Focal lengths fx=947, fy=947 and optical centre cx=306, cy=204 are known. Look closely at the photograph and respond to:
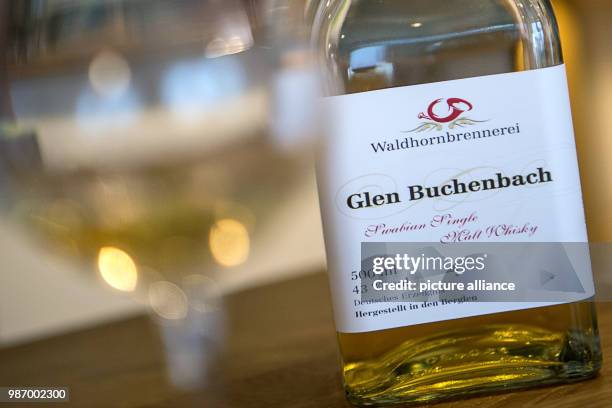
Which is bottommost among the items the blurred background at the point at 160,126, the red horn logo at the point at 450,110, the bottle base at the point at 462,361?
the bottle base at the point at 462,361

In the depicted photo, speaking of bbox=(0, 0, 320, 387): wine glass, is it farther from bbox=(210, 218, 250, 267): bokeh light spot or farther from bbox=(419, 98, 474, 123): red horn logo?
bbox=(419, 98, 474, 123): red horn logo

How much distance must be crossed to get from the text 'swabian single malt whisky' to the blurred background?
0.20 metres

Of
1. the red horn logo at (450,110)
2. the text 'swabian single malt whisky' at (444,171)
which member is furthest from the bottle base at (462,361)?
the red horn logo at (450,110)

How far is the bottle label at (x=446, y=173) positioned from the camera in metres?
0.45

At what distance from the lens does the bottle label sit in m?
0.45

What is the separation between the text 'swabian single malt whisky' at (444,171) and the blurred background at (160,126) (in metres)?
0.20

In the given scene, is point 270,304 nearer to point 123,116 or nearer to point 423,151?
point 423,151

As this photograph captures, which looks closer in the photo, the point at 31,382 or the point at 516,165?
the point at 516,165

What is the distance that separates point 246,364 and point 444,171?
0.66ft

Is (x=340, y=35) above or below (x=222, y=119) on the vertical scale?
above

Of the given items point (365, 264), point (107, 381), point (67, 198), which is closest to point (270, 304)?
point (107, 381)

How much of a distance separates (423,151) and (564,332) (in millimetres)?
117

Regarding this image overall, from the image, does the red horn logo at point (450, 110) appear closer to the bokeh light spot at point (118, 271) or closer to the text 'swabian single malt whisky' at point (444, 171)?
the text 'swabian single malt whisky' at point (444, 171)

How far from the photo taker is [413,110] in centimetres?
46
